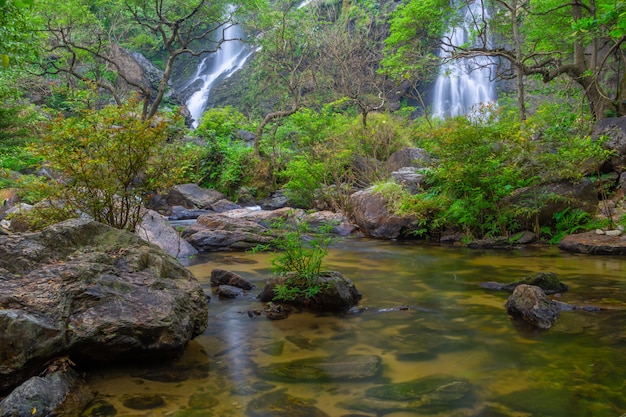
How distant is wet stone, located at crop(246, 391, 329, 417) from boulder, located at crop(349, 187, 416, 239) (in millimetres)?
8592

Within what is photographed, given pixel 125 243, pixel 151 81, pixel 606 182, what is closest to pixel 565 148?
pixel 606 182

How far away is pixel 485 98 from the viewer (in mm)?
26156

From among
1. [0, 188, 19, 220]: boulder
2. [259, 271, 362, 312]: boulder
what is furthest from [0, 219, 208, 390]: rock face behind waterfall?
[0, 188, 19, 220]: boulder

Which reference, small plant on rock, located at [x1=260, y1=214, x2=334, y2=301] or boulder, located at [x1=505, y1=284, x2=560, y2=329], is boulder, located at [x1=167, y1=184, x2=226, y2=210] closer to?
small plant on rock, located at [x1=260, y1=214, x2=334, y2=301]

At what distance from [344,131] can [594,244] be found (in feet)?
30.1

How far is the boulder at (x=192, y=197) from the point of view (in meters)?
16.5

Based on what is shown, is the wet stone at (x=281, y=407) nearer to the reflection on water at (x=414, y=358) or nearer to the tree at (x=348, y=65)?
the reflection on water at (x=414, y=358)

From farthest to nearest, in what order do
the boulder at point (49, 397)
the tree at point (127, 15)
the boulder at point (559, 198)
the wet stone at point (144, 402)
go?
the tree at point (127, 15) < the boulder at point (559, 198) < the wet stone at point (144, 402) < the boulder at point (49, 397)

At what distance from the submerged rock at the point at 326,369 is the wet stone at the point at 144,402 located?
2.58 feet

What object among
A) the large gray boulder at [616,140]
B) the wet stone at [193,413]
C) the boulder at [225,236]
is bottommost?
the wet stone at [193,413]

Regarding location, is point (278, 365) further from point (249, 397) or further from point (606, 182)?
point (606, 182)

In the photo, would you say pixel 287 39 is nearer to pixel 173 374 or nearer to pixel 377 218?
pixel 377 218

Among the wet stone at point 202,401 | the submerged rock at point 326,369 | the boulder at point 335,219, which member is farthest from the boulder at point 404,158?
the wet stone at point 202,401

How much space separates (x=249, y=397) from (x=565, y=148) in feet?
29.3
